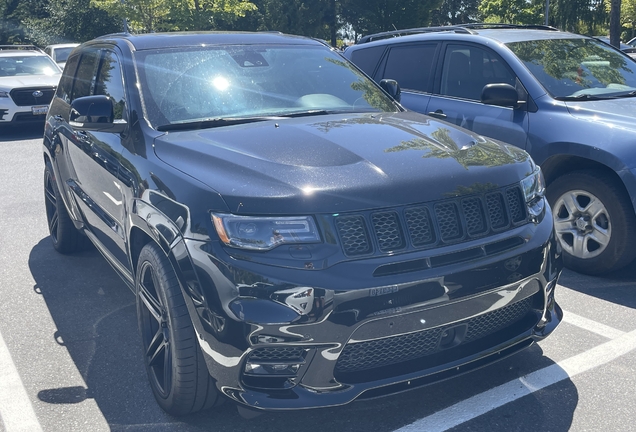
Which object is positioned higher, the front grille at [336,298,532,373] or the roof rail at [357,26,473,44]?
the roof rail at [357,26,473,44]

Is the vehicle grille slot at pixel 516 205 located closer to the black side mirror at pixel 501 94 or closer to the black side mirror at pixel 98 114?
the black side mirror at pixel 98 114

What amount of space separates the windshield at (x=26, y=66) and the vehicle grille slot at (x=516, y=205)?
43.9ft

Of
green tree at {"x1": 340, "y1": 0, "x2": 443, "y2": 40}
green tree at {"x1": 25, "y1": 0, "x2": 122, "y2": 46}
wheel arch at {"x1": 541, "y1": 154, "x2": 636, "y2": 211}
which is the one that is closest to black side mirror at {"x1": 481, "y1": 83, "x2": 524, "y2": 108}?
wheel arch at {"x1": 541, "y1": 154, "x2": 636, "y2": 211}

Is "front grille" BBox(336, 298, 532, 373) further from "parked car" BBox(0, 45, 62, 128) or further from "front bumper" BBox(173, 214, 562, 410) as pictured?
"parked car" BBox(0, 45, 62, 128)

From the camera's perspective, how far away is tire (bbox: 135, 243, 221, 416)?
2.97 meters

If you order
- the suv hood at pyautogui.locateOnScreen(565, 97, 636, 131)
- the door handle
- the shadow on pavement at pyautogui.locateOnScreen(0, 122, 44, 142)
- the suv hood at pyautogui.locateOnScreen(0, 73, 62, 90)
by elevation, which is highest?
the suv hood at pyautogui.locateOnScreen(565, 97, 636, 131)

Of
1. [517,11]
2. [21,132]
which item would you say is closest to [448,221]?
[21,132]

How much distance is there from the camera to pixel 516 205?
3201 mm

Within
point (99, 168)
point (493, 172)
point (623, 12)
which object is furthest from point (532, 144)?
point (623, 12)

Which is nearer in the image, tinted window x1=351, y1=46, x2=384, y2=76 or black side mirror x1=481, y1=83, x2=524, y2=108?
black side mirror x1=481, y1=83, x2=524, y2=108

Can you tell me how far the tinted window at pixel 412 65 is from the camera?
6523 mm

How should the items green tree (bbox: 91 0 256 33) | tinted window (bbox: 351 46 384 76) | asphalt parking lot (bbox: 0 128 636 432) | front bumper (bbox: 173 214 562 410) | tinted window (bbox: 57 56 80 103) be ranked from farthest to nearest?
green tree (bbox: 91 0 256 33) < tinted window (bbox: 351 46 384 76) < tinted window (bbox: 57 56 80 103) < asphalt parking lot (bbox: 0 128 636 432) < front bumper (bbox: 173 214 562 410)

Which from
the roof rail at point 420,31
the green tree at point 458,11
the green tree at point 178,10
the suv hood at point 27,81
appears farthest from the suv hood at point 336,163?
the green tree at point 458,11

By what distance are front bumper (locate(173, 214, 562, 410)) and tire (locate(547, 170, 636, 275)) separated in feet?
6.65
